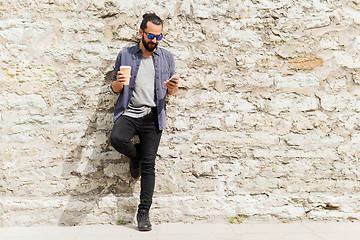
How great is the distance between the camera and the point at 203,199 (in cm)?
323

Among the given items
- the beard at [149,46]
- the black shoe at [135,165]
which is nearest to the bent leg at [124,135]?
the black shoe at [135,165]

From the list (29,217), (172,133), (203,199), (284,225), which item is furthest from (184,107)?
(29,217)

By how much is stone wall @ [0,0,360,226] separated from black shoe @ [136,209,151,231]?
0.20 metres

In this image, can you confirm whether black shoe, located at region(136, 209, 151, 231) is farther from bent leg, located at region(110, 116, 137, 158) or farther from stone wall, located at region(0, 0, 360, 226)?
bent leg, located at region(110, 116, 137, 158)

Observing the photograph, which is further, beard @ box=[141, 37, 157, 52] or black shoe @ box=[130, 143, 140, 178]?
black shoe @ box=[130, 143, 140, 178]

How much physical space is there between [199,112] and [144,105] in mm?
574

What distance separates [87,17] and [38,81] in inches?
29.4

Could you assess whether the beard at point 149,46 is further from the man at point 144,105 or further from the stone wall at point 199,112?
the stone wall at point 199,112

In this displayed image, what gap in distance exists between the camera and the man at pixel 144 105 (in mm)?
2943

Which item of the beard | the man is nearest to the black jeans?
the man

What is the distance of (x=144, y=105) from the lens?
9.83 feet

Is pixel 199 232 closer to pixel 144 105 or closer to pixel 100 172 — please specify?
pixel 100 172

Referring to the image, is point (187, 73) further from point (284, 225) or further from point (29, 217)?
point (29, 217)

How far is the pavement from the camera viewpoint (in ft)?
9.29
